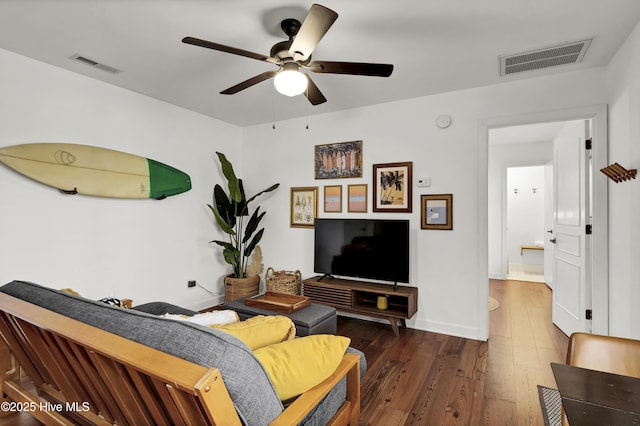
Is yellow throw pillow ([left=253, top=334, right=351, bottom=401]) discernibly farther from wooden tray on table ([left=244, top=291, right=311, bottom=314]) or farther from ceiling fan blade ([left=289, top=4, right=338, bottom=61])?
ceiling fan blade ([left=289, top=4, right=338, bottom=61])

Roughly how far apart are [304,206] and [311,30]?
8.34 ft

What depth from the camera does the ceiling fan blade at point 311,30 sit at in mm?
1535

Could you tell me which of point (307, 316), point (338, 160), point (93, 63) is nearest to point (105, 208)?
point (93, 63)

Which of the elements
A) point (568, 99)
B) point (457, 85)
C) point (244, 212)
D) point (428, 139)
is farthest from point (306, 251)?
point (568, 99)

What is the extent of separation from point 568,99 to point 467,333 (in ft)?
7.55

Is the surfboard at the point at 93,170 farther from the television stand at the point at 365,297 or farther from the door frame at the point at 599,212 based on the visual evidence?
the door frame at the point at 599,212

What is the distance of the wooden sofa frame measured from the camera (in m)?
0.80

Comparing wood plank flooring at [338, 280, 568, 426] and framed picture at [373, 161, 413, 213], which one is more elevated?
framed picture at [373, 161, 413, 213]

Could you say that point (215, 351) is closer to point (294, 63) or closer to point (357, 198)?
point (294, 63)

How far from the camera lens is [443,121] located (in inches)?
126

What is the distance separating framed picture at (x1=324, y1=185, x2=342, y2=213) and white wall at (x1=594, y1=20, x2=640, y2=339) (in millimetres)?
2453

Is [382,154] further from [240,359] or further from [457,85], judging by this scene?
[240,359]

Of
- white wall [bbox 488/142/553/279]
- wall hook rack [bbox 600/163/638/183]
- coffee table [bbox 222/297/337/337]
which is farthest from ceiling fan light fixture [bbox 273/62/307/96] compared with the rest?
white wall [bbox 488/142/553/279]

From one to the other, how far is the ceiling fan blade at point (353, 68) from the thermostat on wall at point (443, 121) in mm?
1459
